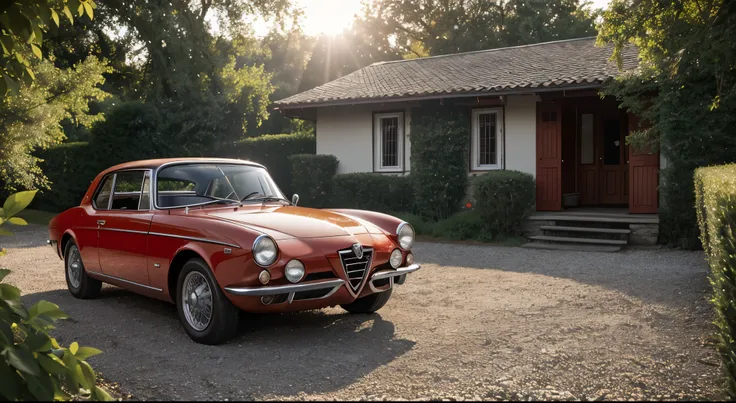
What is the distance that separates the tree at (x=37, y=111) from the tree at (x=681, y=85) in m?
12.2

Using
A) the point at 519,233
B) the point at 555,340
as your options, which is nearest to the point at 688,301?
the point at 555,340

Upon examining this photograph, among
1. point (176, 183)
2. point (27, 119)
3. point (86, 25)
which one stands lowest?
point (176, 183)

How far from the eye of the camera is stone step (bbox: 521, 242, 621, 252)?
38.1ft

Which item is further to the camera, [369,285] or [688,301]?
[688,301]

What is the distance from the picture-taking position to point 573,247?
11992mm

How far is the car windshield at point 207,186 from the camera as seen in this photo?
625cm

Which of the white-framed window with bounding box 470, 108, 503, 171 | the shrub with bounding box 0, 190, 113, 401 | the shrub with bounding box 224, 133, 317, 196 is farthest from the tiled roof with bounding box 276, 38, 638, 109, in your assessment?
the shrub with bounding box 0, 190, 113, 401

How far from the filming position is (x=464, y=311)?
21.8ft

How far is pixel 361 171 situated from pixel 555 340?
1252 centimetres

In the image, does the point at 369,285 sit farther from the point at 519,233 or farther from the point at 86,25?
the point at 86,25

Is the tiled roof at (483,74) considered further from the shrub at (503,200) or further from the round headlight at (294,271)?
the round headlight at (294,271)

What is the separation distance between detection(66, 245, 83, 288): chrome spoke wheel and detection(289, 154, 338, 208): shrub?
10325mm

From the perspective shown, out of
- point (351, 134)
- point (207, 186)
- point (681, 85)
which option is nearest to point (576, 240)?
point (681, 85)

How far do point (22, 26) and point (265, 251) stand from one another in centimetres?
229
